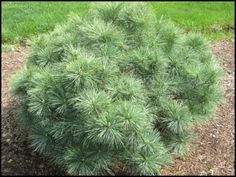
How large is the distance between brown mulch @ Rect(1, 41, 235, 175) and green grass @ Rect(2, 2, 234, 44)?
2115 millimetres

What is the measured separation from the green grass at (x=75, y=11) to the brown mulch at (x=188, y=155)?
2.11 meters

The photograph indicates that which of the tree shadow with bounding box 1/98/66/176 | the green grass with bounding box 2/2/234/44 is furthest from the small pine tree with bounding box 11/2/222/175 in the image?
the green grass with bounding box 2/2/234/44

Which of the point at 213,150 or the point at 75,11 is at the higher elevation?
the point at 213,150

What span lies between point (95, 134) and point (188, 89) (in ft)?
3.10

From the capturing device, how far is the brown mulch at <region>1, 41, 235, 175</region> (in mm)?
4141

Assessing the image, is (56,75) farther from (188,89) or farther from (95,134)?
(188,89)

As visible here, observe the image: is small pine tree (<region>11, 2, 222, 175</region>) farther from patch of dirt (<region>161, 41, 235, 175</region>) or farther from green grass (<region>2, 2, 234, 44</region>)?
green grass (<region>2, 2, 234, 44</region>)

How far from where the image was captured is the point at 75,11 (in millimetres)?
8070

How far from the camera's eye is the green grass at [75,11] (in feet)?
24.1

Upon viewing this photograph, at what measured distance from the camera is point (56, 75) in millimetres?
3586

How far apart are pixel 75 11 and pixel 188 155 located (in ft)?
14.4

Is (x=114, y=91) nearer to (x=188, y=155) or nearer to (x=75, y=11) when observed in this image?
(x=188, y=155)

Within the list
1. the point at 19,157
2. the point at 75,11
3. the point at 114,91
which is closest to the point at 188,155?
the point at 114,91

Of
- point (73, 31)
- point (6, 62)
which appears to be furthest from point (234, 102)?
point (6, 62)
